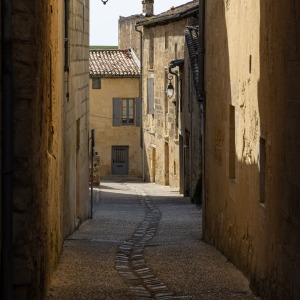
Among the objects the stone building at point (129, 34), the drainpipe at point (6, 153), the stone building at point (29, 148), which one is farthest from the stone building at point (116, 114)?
the drainpipe at point (6, 153)

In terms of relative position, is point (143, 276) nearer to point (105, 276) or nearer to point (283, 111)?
point (105, 276)

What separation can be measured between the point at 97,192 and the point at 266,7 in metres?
25.5

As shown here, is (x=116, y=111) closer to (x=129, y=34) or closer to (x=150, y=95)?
(x=150, y=95)

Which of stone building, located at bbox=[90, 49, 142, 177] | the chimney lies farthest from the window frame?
the chimney

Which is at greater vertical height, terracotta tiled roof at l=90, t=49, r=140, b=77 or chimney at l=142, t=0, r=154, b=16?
chimney at l=142, t=0, r=154, b=16

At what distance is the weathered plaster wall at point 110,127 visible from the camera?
5181 centimetres

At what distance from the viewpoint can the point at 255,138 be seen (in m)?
11.5

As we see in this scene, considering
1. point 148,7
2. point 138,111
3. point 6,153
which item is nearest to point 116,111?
point 138,111

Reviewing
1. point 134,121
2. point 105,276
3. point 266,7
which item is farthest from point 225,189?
point 134,121

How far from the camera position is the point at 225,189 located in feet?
47.6

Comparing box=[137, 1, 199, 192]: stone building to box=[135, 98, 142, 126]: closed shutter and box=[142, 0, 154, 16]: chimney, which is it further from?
box=[142, 0, 154, 16]: chimney

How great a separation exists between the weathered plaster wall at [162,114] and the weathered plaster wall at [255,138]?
20.5m

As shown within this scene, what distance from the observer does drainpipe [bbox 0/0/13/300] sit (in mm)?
7992

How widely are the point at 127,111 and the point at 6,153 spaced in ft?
146
